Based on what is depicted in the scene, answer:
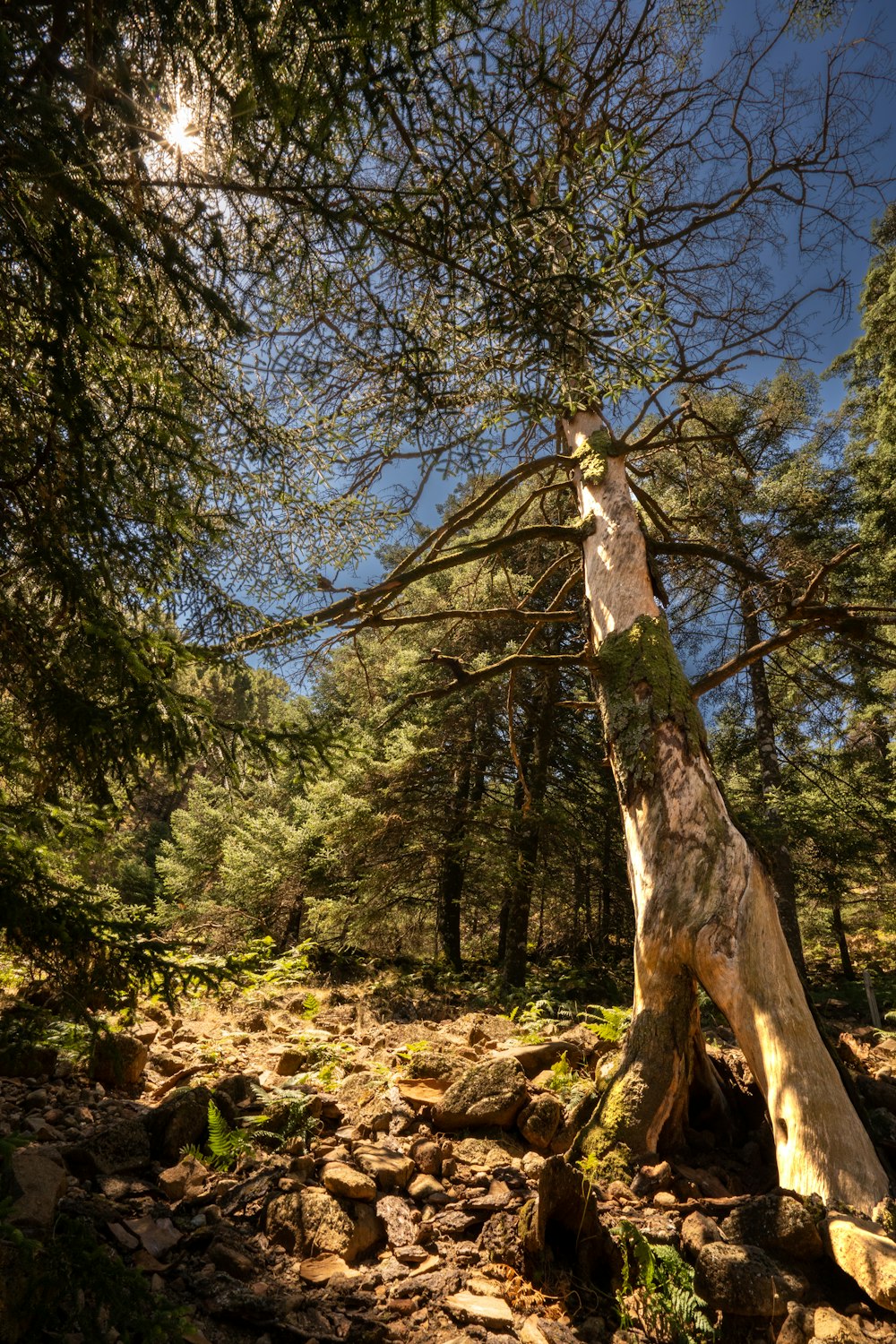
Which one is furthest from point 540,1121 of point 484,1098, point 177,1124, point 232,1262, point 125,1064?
point 125,1064

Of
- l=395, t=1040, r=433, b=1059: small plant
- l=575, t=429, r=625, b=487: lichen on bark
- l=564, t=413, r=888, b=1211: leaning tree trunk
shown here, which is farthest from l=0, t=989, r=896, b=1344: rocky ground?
l=575, t=429, r=625, b=487: lichen on bark

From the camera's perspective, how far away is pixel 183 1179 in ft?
10.6

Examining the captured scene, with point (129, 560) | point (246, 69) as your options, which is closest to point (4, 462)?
point (129, 560)

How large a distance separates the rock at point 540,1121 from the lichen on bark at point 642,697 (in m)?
1.92

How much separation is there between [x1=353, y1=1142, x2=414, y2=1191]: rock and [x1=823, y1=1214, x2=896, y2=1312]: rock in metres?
1.91

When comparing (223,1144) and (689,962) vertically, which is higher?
(689,962)

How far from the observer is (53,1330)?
2049 millimetres

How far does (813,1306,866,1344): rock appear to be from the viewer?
2.60m

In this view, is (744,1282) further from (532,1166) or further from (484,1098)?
(484,1098)

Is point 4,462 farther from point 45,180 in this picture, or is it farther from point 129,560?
point 45,180

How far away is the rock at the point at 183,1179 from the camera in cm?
319

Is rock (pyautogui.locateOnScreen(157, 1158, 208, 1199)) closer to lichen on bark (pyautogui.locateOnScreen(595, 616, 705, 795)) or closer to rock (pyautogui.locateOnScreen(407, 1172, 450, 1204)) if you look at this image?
rock (pyautogui.locateOnScreen(407, 1172, 450, 1204))

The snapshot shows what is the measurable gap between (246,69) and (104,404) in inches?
68.4

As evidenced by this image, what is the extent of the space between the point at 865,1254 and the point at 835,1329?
11.7 inches
